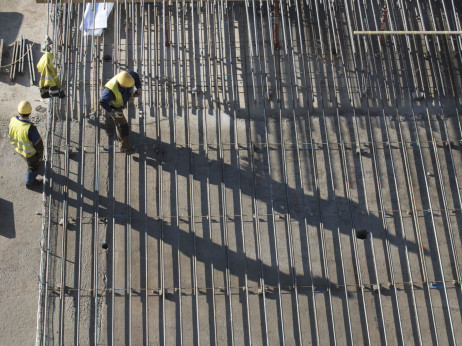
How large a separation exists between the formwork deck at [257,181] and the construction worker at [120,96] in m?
0.76

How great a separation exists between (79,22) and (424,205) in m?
9.11

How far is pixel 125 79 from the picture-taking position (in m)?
9.73

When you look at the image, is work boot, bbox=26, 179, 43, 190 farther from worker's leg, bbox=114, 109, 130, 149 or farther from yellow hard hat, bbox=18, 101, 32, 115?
worker's leg, bbox=114, 109, 130, 149

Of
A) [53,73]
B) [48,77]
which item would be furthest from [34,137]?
[53,73]

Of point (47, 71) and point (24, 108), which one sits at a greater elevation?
point (47, 71)

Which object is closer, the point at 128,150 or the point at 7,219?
the point at 7,219

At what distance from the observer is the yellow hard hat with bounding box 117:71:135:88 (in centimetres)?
971

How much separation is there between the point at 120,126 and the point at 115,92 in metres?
0.81

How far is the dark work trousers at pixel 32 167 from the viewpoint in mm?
10062

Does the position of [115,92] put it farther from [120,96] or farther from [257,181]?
[257,181]

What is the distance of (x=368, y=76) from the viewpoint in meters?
11.9

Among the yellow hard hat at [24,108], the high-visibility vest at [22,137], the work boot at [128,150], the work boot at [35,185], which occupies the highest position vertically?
the yellow hard hat at [24,108]

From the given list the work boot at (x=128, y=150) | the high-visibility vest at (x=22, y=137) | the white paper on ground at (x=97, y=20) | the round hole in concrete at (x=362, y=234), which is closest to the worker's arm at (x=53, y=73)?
the high-visibility vest at (x=22, y=137)

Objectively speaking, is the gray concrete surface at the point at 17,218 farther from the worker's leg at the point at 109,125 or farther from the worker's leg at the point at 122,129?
the worker's leg at the point at 122,129
